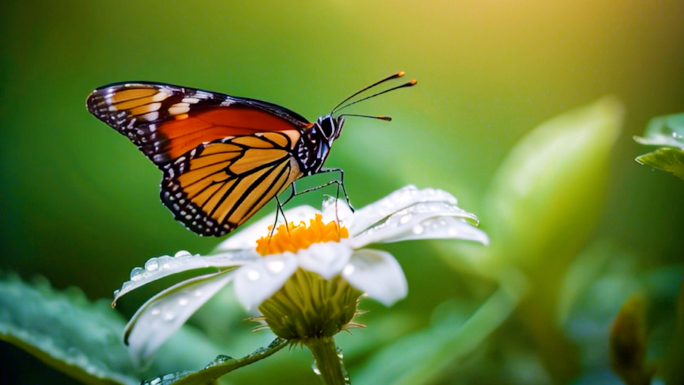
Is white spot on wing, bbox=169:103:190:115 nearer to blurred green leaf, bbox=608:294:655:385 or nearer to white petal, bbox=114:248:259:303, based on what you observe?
white petal, bbox=114:248:259:303

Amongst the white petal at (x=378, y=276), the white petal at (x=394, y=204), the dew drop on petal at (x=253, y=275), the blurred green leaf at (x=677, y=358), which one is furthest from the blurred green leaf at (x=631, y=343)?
the dew drop on petal at (x=253, y=275)

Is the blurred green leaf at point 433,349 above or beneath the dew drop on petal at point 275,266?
beneath

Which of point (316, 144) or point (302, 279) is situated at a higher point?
point (316, 144)

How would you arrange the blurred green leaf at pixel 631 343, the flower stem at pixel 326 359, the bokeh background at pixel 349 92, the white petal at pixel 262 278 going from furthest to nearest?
the bokeh background at pixel 349 92, the blurred green leaf at pixel 631 343, the flower stem at pixel 326 359, the white petal at pixel 262 278

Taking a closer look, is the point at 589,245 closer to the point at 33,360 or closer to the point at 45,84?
the point at 33,360

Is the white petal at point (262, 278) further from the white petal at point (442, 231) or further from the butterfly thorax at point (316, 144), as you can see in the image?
the butterfly thorax at point (316, 144)

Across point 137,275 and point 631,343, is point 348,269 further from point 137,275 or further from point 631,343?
point 631,343

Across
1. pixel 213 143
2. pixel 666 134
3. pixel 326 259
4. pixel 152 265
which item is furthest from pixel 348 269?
pixel 666 134

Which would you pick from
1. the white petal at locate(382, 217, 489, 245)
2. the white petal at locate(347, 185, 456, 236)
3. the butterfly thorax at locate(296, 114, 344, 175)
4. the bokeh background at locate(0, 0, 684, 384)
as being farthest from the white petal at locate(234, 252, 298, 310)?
the bokeh background at locate(0, 0, 684, 384)
